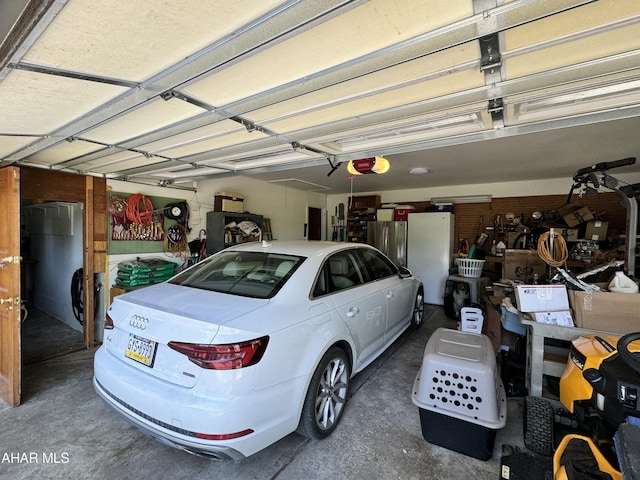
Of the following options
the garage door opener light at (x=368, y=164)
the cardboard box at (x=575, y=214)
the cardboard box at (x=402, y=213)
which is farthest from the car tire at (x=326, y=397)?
the cardboard box at (x=575, y=214)

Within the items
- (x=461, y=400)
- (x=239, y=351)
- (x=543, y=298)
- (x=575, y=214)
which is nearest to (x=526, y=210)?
(x=575, y=214)

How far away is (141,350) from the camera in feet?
5.30

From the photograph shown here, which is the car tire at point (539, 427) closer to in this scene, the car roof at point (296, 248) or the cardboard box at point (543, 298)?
the cardboard box at point (543, 298)

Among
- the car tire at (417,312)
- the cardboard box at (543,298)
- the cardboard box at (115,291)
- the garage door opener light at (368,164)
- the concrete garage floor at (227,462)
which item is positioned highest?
the garage door opener light at (368,164)

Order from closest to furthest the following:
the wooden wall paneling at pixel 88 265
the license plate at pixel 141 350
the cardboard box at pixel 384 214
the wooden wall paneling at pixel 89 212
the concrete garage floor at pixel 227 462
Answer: the license plate at pixel 141 350 < the concrete garage floor at pixel 227 462 < the wooden wall paneling at pixel 89 212 < the wooden wall paneling at pixel 88 265 < the cardboard box at pixel 384 214

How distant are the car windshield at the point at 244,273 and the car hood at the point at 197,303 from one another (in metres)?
0.10

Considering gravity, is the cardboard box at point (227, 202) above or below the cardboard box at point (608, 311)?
above

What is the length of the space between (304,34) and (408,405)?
2621 mm

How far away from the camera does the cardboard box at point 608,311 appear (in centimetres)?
188

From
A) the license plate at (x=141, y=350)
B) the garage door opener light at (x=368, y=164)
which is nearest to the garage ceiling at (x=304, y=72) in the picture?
the garage door opener light at (x=368, y=164)

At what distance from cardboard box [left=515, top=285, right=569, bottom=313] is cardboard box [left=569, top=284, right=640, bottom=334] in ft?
0.25

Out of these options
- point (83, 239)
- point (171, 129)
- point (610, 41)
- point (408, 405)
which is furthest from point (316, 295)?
point (83, 239)

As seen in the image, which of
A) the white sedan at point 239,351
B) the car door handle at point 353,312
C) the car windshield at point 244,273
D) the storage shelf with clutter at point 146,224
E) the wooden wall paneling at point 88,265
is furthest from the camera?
the storage shelf with clutter at point 146,224

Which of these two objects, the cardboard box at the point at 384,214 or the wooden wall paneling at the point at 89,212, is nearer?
the wooden wall paneling at the point at 89,212
